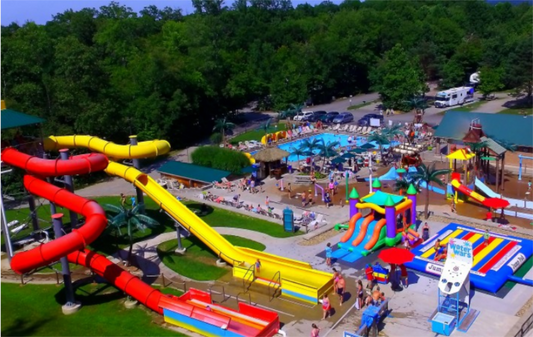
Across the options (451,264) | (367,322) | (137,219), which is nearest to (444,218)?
(451,264)

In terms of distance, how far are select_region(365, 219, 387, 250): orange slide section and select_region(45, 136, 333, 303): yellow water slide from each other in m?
4.53

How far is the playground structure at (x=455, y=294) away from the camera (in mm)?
21641

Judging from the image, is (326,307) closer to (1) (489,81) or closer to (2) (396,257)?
(2) (396,257)

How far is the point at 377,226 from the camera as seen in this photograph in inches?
1177

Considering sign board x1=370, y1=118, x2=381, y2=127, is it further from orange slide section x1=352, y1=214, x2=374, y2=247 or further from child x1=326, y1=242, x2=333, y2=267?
child x1=326, y1=242, x2=333, y2=267

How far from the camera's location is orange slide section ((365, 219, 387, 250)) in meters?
29.4

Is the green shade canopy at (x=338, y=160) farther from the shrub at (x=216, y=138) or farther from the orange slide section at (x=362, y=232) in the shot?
the shrub at (x=216, y=138)

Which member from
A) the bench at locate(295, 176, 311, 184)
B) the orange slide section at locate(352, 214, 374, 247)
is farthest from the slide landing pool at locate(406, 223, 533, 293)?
the bench at locate(295, 176, 311, 184)

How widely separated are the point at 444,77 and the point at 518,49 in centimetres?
1579

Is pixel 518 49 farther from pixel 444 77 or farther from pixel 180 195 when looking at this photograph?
pixel 180 195

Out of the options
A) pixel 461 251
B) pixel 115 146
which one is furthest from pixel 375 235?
pixel 115 146

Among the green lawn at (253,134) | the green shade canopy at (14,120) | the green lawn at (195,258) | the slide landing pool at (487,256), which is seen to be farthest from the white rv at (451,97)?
the green shade canopy at (14,120)

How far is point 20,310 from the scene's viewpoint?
25.1m

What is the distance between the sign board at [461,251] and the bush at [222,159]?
82.8 feet
